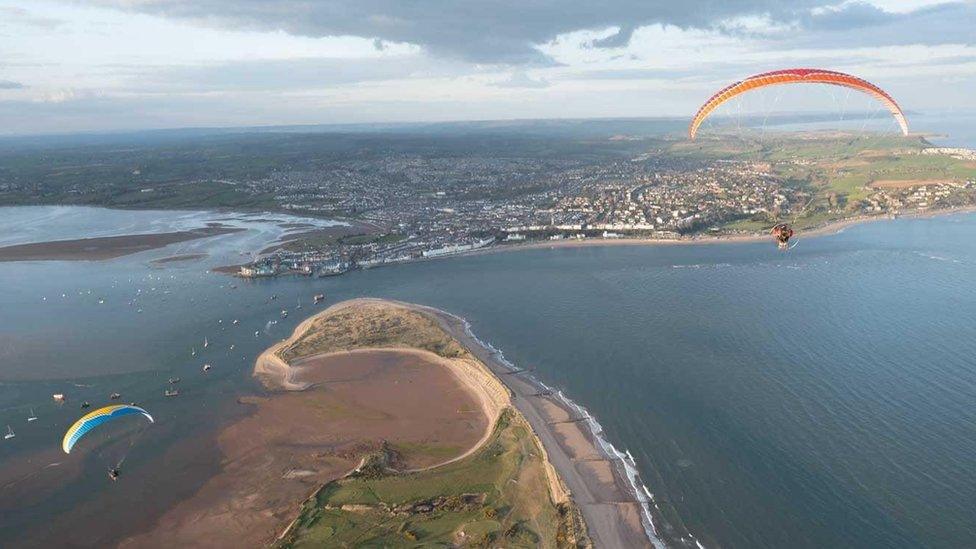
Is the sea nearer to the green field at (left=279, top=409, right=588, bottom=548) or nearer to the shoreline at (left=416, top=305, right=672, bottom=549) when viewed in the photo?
the shoreline at (left=416, top=305, right=672, bottom=549)

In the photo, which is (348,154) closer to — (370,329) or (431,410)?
(370,329)

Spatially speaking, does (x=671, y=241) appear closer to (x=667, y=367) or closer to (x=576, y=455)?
(x=667, y=367)

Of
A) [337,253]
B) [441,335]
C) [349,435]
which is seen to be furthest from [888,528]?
[337,253]

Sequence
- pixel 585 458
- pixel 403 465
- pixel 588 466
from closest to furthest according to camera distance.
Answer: pixel 588 466 < pixel 403 465 < pixel 585 458

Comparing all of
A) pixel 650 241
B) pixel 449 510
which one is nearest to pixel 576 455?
pixel 449 510

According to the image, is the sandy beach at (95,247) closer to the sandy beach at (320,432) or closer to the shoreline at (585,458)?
the sandy beach at (320,432)

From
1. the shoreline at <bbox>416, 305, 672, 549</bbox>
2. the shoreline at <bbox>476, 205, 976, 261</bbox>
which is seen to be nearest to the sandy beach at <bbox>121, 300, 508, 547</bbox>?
the shoreline at <bbox>416, 305, 672, 549</bbox>
